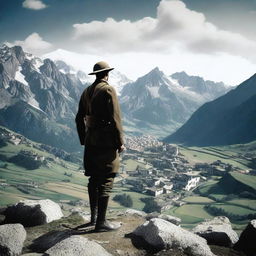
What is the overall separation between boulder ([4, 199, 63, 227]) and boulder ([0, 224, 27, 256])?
2592mm

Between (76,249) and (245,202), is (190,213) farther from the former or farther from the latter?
(76,249)

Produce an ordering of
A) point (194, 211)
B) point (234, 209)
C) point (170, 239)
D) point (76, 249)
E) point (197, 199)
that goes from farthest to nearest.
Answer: point (197, 199)
point (234, 209)
point (194, 211)
point (170, 239)
point (76, 249)

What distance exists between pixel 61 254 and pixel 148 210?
11559 cm

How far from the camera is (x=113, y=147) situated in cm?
905

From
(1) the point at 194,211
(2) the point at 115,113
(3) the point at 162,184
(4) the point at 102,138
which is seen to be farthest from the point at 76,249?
(3) the point at 162,184

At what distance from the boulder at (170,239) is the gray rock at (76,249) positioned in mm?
1695

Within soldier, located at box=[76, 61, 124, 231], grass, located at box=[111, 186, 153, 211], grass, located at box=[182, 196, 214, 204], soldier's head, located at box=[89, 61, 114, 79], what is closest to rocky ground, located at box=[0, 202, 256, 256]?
soldier, located at box=[76, 61, 124, 231]

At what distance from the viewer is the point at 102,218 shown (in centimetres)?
940

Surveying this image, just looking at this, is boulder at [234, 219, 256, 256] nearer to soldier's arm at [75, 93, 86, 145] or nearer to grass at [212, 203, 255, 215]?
soldier's arm at [75, 93, 86, 145]

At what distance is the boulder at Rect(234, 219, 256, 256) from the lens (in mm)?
9627

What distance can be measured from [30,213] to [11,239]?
3296 mm

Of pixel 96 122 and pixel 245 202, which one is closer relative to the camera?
pixel 96 122

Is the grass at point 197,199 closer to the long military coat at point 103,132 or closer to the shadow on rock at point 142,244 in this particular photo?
the shadow on rock at point 142,244

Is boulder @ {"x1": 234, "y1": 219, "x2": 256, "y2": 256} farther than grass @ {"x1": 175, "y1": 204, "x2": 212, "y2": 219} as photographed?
No
